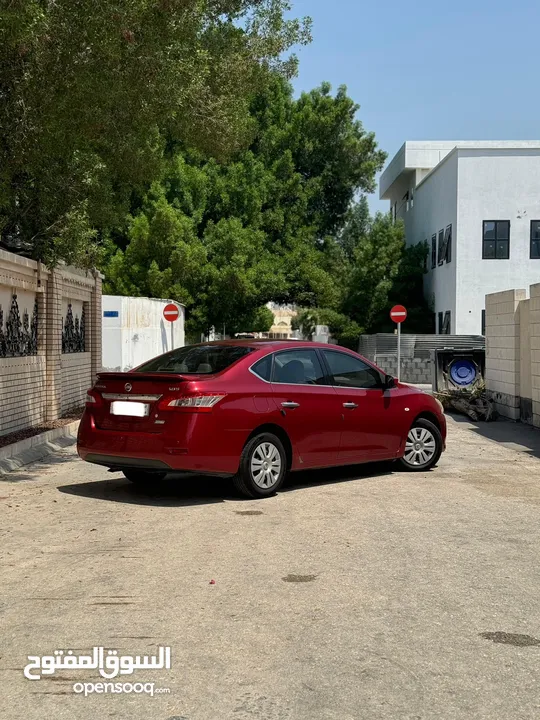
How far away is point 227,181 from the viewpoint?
4381cm

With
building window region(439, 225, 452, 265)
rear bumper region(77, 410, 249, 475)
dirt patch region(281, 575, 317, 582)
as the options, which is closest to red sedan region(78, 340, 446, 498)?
rear bumper region(77, 410, 249, 475)

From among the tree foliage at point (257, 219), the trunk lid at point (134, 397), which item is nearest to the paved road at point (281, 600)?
the trunk lid at point (134, 397)

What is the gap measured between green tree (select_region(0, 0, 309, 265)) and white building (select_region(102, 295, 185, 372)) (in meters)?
12.4

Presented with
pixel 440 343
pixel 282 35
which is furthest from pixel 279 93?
pixel 282 35

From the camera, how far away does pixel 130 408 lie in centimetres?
922

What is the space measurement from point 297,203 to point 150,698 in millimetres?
43694

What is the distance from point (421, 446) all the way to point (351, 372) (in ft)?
4.82

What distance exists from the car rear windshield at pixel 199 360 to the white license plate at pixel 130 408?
591 millimetres

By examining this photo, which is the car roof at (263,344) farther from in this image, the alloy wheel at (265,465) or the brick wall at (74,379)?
the brick wall at (74,379)

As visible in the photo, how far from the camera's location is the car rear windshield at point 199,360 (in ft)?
31.3

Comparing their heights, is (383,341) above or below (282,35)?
below

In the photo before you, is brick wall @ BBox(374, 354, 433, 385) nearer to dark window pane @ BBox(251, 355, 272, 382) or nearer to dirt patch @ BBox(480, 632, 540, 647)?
dark window pane @ BBox(251, 355, 272, 382)

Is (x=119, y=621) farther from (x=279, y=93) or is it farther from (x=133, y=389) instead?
(x=279, y=93)

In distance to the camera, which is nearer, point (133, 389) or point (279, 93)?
point (133, 389)
